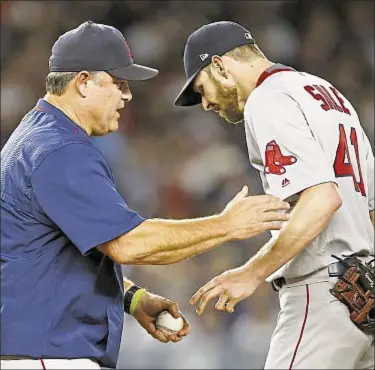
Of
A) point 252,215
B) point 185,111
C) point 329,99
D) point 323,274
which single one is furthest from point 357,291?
point 185,111

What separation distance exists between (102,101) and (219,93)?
0.68 m

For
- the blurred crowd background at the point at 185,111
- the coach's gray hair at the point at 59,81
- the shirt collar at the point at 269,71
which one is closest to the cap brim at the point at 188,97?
the shirt collar at the point at 269,71

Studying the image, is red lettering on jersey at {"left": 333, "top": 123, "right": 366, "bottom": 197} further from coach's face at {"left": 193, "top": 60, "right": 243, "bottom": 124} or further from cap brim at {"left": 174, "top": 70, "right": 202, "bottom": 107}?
cap brim at {"left": 174, "top": 70, "right": 202, "bottom": 107}

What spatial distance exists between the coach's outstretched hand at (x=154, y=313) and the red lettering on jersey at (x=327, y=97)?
2.77ft

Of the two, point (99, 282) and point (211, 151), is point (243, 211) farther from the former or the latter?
point (211, 151)

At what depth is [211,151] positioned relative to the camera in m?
6.60

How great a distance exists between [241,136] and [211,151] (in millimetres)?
268

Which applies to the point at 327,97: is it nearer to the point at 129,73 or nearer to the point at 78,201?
the point at 129,73

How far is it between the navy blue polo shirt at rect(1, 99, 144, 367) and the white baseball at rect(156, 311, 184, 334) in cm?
35

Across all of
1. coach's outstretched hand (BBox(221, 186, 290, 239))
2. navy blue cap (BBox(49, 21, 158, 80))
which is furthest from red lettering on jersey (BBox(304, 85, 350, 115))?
navy blue cap (BBox(49, 21, 158, 80))

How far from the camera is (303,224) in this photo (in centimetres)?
272

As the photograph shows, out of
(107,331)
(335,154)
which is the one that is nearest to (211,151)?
(335,154)

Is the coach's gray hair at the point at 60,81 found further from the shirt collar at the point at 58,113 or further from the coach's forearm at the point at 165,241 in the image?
the coach's forearm at the point at 165,241

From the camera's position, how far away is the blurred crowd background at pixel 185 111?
19.2 feet
